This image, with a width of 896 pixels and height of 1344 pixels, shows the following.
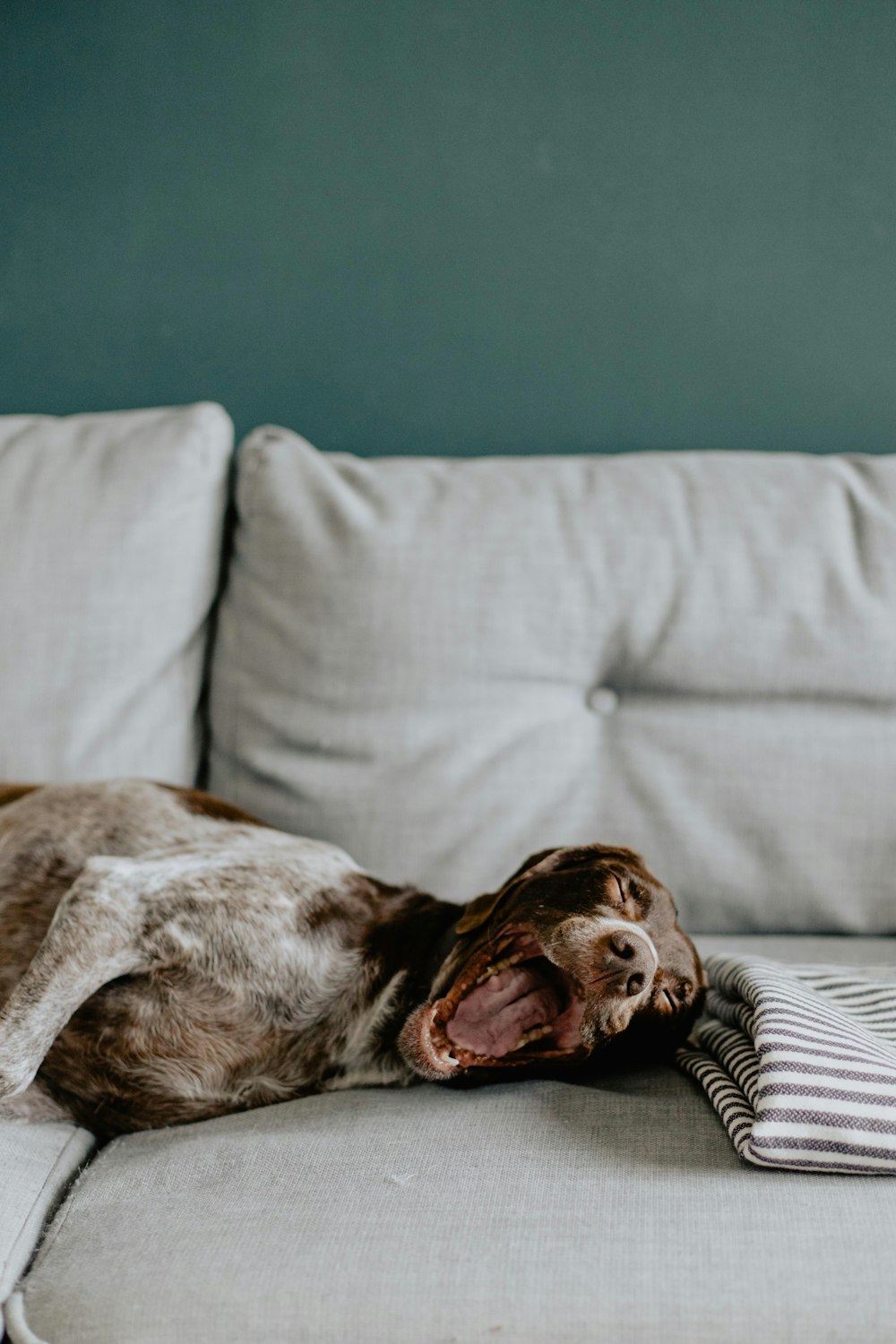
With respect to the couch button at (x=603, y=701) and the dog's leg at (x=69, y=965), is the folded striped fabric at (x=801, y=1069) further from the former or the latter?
the dog's leg at (x=69, y=965)

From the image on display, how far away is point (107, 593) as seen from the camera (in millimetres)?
2072

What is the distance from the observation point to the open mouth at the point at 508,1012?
1.52m

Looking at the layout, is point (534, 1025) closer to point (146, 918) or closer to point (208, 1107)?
point (208, 1107)

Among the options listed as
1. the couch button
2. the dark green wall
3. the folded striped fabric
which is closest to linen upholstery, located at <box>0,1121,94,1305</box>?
the folded striped fabric

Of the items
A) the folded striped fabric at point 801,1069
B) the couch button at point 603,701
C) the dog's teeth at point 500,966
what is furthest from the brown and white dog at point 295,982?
the couch button at point 603,701

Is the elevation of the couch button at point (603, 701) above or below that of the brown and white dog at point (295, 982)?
above

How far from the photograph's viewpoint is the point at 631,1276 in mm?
1074

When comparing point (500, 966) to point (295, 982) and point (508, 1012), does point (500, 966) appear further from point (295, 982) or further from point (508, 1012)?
point (295, 982)

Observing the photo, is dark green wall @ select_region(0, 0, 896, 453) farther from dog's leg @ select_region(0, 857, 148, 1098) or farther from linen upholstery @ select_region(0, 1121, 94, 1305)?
linen upholstery @ select_region(0, 1121, 94, 1305)

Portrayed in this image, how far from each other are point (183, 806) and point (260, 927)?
348 millimetres

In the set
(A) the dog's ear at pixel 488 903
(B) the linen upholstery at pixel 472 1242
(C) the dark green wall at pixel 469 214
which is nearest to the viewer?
(B) the linen upholstery at pixel 472 1242

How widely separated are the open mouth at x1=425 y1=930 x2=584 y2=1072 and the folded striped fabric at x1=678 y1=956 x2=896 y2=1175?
0.19 metres

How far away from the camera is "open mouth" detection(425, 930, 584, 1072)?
1.52 metres

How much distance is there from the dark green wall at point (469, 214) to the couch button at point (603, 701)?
0.77 meters
